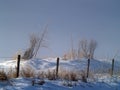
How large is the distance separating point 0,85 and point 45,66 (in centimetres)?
1911

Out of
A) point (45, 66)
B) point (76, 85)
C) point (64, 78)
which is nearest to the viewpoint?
point (76, 85)

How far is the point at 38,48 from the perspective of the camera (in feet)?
135

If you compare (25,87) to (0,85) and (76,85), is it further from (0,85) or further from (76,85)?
(76,85)

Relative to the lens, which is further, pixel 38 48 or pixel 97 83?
pixel 38 48

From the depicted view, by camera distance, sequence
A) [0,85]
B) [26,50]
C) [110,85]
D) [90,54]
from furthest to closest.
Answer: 1. [90,54]
2. [26,50]
3. [110,85]
4. [0,85]

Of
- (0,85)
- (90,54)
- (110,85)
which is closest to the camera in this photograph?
(0,85)

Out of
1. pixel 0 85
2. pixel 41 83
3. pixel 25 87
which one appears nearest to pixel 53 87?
pixel 41 83

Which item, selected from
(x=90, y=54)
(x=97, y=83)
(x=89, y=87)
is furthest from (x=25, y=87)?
(x=90, y=54)

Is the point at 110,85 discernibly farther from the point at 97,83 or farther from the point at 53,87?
the point at 53,87

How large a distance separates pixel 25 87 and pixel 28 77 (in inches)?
120

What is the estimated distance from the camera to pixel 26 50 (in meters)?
38.8

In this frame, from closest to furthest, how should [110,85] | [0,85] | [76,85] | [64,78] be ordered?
[0,85], [76,85], [64,78], [110,85]

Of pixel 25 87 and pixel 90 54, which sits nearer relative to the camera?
pixel 25 87

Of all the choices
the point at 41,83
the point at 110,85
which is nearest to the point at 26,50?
the point at 110,85
